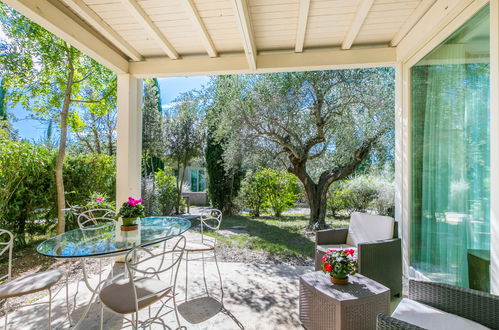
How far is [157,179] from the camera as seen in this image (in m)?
7.58

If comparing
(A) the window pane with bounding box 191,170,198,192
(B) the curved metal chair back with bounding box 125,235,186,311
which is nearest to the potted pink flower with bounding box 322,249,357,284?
(B) the curved metal chair back with bounding box 125,235,186,311

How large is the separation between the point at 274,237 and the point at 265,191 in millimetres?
2734

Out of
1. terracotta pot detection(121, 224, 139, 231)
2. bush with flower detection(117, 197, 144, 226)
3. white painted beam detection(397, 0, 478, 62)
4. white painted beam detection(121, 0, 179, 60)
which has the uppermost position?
white painted beam detection(121, 0, 179, 60)

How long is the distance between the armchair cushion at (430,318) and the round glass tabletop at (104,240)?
5.71 feet

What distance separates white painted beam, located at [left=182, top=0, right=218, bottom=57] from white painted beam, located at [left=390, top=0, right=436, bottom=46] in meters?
2.26

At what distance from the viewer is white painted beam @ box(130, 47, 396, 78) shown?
3.49m

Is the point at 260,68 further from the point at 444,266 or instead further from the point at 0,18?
the point at 0,18

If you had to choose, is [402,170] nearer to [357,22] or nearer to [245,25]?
[357,22]

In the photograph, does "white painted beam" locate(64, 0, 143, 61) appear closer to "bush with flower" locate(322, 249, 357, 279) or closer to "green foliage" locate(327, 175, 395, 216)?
"bush with flower" locate(322, 249, 357, 279)

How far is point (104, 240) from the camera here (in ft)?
7.34

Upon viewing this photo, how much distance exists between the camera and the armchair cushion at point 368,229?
2.96 m

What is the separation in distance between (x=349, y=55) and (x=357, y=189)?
4.39 m

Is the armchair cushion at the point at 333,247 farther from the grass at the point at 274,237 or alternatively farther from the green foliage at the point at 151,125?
the green foliage at the point at 151,125

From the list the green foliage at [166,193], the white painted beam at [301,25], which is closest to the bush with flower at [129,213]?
the white painted beam at [301,25]
